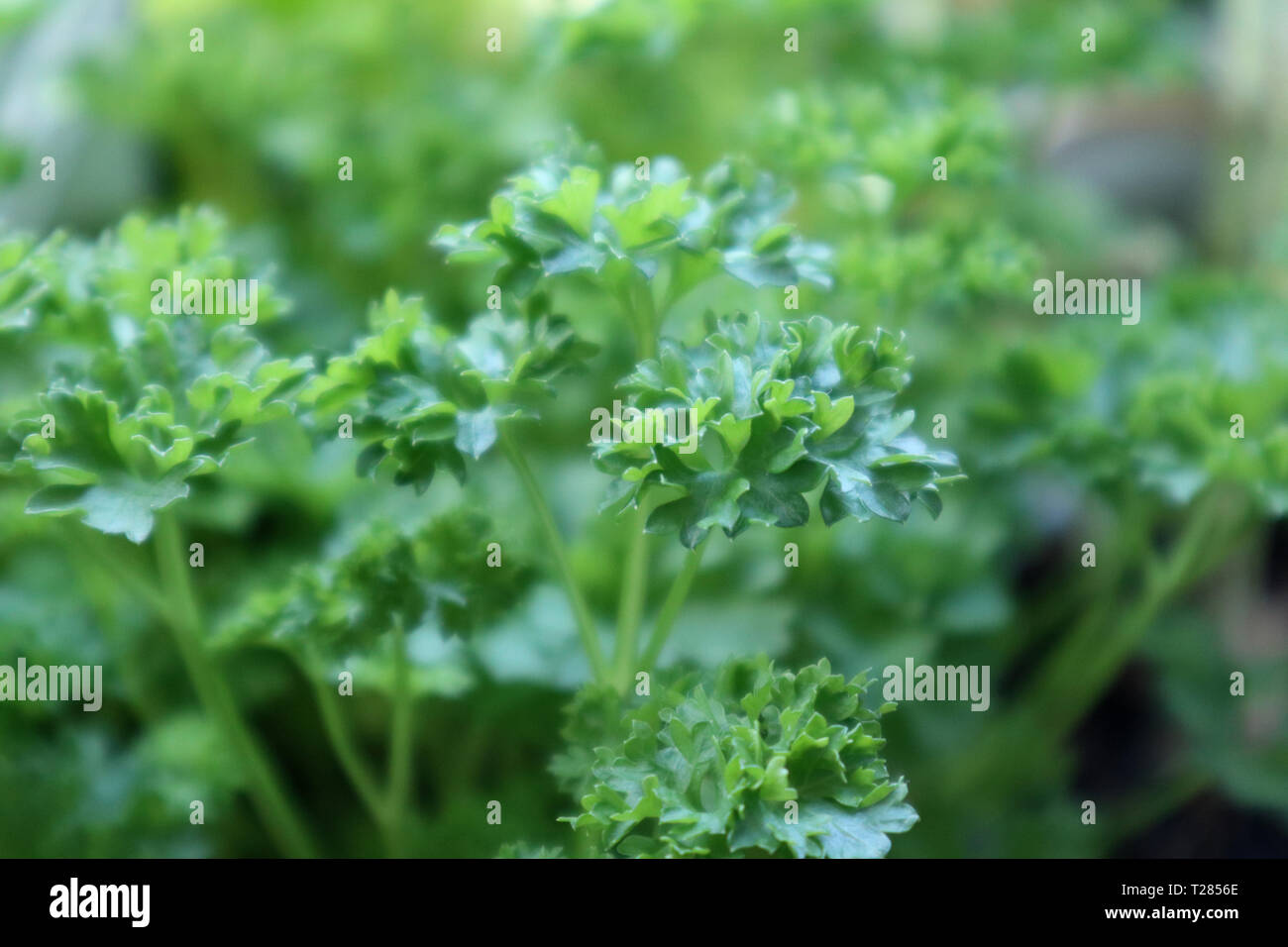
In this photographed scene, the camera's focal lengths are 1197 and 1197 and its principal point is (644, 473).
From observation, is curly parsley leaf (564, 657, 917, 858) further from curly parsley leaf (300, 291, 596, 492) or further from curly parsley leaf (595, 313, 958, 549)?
curly parsley leaf (300, 291, 596, 492)

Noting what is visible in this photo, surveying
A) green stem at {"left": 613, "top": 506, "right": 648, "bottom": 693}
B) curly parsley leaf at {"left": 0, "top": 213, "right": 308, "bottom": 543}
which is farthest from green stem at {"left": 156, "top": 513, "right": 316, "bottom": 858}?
green stem at {"left": 613, "top": 506, "right": 648, "bottom": 693}

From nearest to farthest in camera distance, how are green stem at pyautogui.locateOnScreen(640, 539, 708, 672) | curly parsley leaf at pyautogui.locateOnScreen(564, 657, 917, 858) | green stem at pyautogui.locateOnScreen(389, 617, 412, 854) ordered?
curly parsley leaf at pyautogui.locateOnScreen(564, 657, 917, 858) < green stem at pyautogui.locateOnScreen(640, 539, 708, 672) < green stem at pyautogui.locateOnScreen(389, 617, 412, 854)

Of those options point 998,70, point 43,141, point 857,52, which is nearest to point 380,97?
point 43,141

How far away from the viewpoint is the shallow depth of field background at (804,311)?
1.18m

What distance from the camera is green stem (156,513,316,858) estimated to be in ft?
3.35

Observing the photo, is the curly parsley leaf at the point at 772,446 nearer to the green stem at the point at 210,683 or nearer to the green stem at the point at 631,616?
the green stem at the point at 631,616

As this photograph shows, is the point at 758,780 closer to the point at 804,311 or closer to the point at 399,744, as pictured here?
the point at 399,744

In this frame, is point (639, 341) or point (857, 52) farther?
point (857, 52)

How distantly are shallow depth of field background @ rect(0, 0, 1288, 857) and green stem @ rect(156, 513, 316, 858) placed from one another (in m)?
0.09

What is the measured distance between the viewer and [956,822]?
52.2 inches

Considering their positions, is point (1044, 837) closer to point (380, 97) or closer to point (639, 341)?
point (639, 341)

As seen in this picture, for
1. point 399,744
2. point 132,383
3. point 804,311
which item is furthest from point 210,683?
point 804,311

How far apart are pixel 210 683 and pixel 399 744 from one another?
0.58ft

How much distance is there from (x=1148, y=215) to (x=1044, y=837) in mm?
1283
